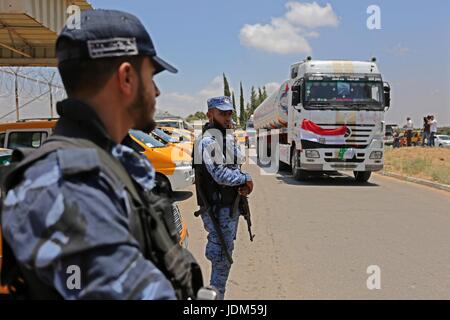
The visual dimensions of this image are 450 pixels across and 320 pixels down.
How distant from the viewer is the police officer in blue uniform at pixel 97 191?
3.27 ft

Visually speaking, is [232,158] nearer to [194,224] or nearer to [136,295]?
[136,295]

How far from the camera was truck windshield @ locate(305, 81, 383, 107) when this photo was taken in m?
11.6

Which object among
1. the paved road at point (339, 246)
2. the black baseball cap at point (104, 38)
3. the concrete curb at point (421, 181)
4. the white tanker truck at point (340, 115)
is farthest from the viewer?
the white tanker truck at point (340, 115)

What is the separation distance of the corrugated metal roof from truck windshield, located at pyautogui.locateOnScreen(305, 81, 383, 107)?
6.32 meters

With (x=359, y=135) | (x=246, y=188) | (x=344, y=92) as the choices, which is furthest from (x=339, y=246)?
(x=344, y=92)

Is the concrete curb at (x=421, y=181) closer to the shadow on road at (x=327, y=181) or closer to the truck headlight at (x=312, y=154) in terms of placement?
the shadow on road at (x=327, y=181)

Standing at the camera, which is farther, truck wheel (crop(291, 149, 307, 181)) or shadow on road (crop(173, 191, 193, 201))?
truck wheel (crop(291, 149, 307, 181))

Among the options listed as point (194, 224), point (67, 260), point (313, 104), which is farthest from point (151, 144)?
point (67, 260)

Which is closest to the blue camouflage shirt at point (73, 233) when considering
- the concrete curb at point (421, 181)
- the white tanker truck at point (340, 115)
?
the white tanker truck at point (340, 115)

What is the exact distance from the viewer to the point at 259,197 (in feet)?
31.9

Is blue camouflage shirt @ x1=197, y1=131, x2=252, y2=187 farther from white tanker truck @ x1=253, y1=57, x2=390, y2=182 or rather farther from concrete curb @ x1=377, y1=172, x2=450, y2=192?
concrete curb @ x1=377, y1=172, x2=450, y2=192

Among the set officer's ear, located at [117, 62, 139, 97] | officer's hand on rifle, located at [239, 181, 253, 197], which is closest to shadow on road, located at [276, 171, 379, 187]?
officer's hand on rifle, located at [239, 181, 253, 197]

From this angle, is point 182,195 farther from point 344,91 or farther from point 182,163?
point 344,91

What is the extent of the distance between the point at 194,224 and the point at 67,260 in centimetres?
612
